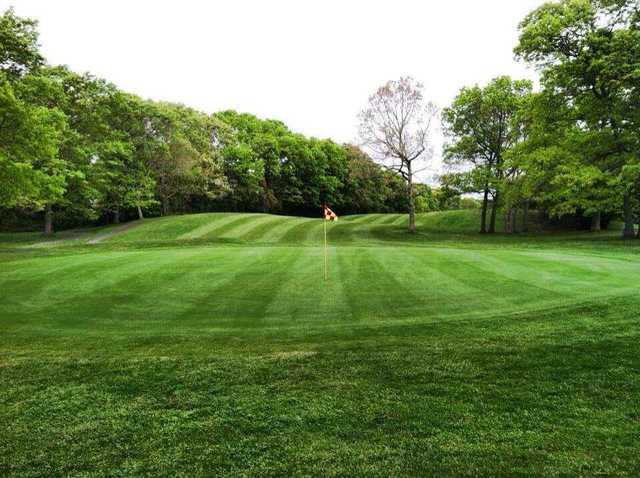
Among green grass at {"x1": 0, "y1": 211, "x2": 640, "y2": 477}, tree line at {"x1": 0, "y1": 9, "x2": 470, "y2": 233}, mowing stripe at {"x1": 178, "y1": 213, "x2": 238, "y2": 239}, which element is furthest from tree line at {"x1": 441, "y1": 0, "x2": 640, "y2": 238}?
mowing stripe at {"x1": 178, "y1": 213, "x2": 238, "y2": 239}

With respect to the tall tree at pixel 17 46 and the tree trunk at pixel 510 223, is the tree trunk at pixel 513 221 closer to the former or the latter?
the tree trunk at pixel 510 223

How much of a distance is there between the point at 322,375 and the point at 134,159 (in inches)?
1445

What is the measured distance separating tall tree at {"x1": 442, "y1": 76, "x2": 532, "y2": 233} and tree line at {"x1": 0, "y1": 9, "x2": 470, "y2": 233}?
3039 mm

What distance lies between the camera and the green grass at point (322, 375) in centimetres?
341

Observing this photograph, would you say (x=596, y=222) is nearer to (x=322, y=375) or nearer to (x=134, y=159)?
(x=322, y=375)

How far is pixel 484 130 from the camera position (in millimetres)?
33625

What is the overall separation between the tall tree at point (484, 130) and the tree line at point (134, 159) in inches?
120

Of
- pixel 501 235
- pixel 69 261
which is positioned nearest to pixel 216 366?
pixel 69 261

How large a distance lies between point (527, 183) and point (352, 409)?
79.4 ft

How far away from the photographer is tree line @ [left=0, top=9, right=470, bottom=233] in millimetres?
17412

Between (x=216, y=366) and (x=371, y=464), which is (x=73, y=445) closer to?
(x=216, y=366)

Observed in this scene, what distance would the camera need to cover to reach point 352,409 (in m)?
4.21

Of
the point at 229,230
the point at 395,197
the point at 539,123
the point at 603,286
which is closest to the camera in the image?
the point at 603,286

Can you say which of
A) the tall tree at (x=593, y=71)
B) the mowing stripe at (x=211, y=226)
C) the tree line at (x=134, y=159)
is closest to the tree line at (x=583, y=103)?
the tall tree at (x=593, y=71)
